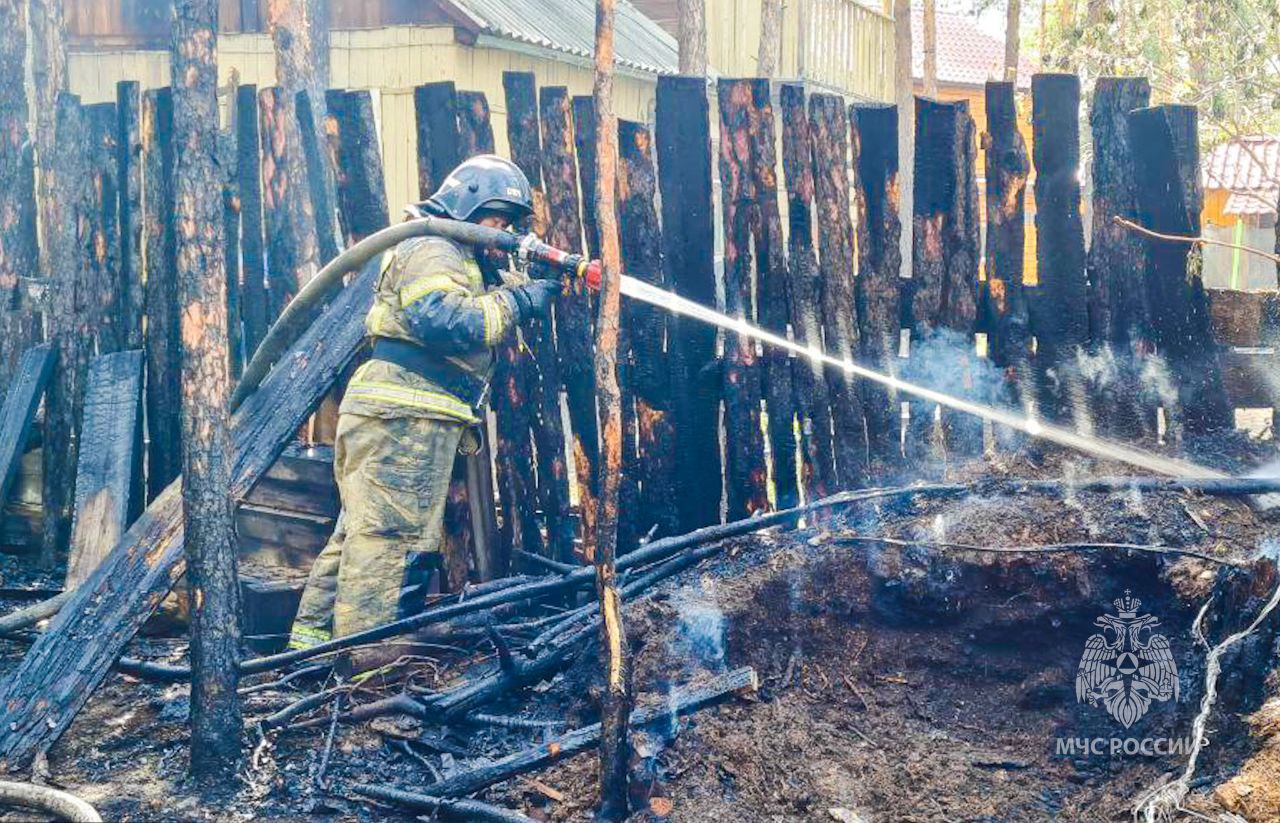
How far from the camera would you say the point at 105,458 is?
6.57 metres

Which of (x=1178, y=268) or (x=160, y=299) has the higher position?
(x=1178, y=268)

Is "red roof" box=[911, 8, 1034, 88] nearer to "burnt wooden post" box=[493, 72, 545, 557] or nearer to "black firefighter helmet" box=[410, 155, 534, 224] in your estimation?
"burnt wooden post" box=[493, 72, 545, 557]

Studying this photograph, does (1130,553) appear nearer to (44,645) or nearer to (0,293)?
(44,645)

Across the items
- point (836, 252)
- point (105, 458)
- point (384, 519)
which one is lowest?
point (384, 519)

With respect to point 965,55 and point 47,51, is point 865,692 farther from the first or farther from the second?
point 965,55

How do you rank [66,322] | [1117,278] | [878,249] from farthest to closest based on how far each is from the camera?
[66,322] → [878,249] → [1117,278]

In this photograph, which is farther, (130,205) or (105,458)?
(130,205)

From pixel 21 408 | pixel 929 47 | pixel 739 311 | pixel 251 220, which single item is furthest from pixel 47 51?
pixel 929 47

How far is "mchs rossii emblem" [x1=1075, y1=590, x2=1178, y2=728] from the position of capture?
4.21 metres

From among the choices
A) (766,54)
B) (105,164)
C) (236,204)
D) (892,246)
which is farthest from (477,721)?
(766,54)

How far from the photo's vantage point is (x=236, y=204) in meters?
6.59

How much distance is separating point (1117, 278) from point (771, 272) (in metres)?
1.61

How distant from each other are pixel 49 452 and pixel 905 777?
5427mm

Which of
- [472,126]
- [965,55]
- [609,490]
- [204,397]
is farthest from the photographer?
[965,55]
